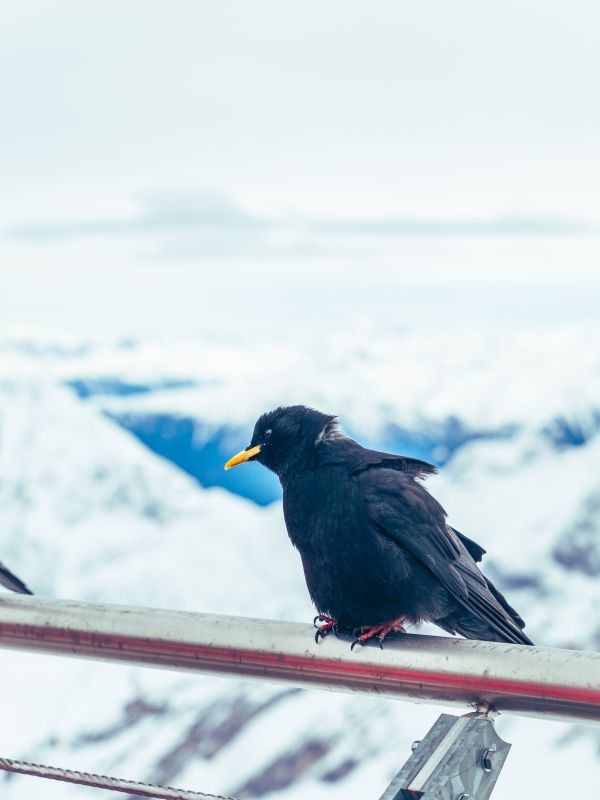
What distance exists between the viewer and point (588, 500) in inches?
6442

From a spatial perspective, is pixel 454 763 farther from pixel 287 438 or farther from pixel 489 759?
pixel 287 438

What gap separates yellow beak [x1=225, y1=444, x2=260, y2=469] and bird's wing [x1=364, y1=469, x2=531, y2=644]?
1.52 feet

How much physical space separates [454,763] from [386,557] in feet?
3.47

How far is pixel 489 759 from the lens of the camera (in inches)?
54.9

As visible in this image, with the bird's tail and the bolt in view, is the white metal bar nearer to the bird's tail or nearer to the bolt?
the bolt

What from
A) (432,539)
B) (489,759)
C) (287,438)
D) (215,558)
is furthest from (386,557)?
(215,558)

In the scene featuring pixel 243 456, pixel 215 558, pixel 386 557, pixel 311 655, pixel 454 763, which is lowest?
pixel 454 763

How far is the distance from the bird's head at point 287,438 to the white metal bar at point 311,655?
0.94m

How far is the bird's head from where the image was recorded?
271 cm

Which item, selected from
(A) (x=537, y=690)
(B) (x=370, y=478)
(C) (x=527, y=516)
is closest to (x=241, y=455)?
(B) (x=370, y=478)

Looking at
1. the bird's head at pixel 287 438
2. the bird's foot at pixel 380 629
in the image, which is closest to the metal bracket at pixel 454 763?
the bird's foot at pixel 380 629

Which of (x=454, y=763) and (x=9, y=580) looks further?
(x=9, y=580)

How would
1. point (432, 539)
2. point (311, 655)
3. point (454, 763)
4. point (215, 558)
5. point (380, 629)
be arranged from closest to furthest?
1. point (454, 763)
2. point (311, 655)
3. point (380, 629)
4. point (432, 539)
5. point (215, 558)

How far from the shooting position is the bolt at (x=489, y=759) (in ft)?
4.57
